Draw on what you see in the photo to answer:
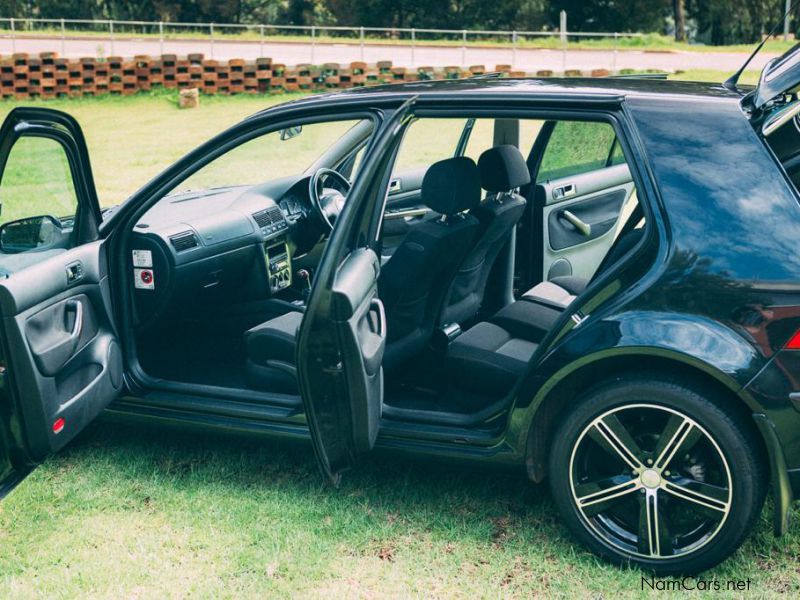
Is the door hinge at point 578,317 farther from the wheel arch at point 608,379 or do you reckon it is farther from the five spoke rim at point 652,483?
the five spoke rim at point 652,483

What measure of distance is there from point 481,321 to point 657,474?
64.3 inches

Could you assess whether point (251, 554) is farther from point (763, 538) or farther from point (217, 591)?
point (763, 538)

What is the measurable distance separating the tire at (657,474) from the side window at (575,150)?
2161 mm

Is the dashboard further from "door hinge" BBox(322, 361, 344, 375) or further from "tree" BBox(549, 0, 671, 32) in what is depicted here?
"tree" BBox(549, 0, 671, 32)

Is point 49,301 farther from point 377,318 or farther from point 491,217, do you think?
point 491,217

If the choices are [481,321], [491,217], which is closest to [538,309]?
[481,321]

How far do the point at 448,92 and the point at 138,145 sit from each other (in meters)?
11.5

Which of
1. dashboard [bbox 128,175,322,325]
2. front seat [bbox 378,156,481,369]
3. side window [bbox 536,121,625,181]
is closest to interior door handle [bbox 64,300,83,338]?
dashboard [bbox 128,175,322,325]

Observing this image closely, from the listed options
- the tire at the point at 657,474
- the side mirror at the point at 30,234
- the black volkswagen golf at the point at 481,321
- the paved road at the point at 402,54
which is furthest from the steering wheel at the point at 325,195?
the paved road at the point at 402,54

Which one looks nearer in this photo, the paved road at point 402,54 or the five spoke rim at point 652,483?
the five spoke rim at point 652,483

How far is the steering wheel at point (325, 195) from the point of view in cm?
477

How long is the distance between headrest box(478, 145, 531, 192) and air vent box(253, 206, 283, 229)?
4.03 feet

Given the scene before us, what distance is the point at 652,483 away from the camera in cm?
309

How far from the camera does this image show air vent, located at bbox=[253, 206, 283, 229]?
15.3ft
